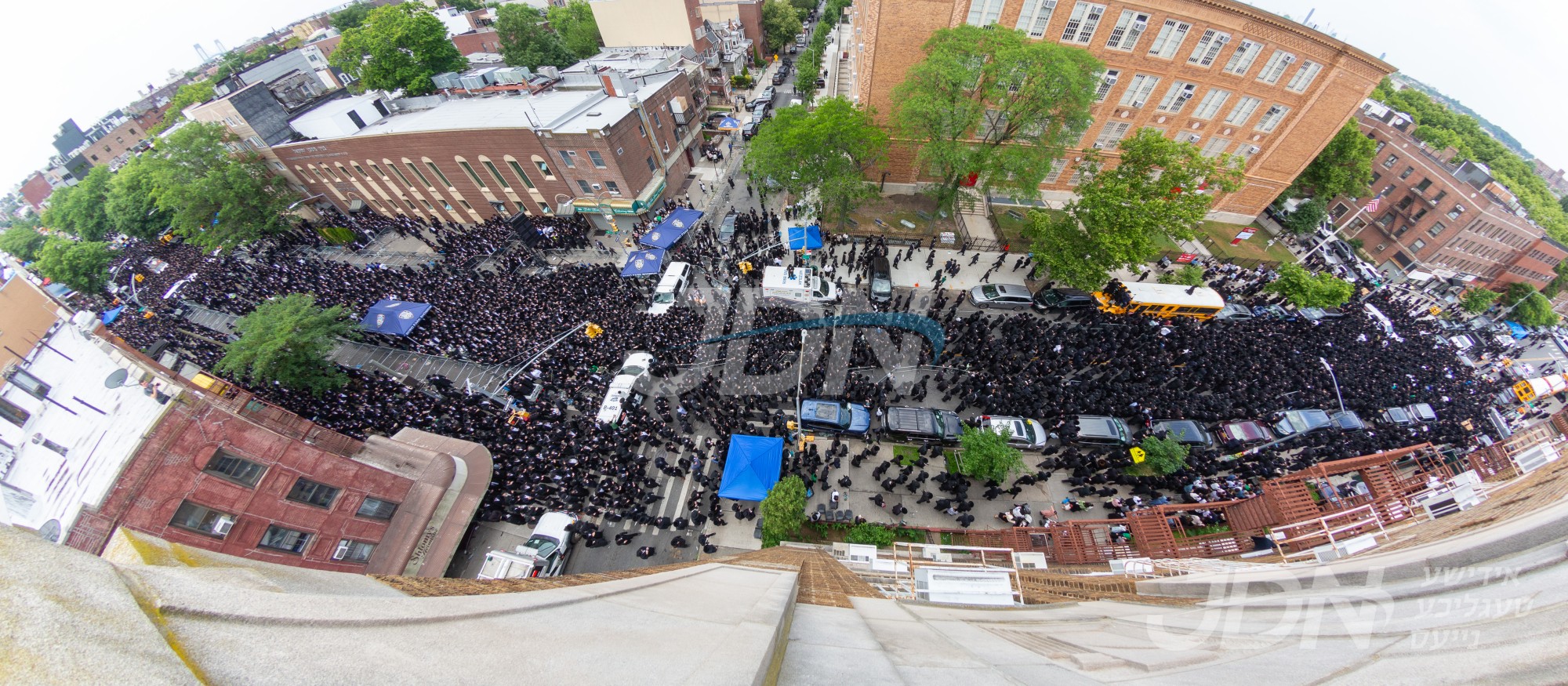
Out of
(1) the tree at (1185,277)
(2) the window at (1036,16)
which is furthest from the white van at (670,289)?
(1) the tree at (1185,277)

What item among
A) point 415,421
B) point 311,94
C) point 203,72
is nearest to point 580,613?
point 415,421

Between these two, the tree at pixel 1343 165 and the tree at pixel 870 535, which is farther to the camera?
the tree at pixel 1343 165

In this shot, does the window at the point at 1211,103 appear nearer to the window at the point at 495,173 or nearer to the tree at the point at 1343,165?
the tree at the point at 1343,165

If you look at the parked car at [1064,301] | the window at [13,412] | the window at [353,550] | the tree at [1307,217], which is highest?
the tree at [1307,217]

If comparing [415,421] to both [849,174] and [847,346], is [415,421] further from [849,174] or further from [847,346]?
[849,174]

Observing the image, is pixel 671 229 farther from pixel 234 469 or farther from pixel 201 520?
pixel 201 520

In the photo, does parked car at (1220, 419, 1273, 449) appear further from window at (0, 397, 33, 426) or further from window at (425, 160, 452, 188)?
window at (425, 160, 452, 188)

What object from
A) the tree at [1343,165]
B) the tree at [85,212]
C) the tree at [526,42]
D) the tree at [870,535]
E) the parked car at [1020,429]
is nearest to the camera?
the tree at [870,535]
